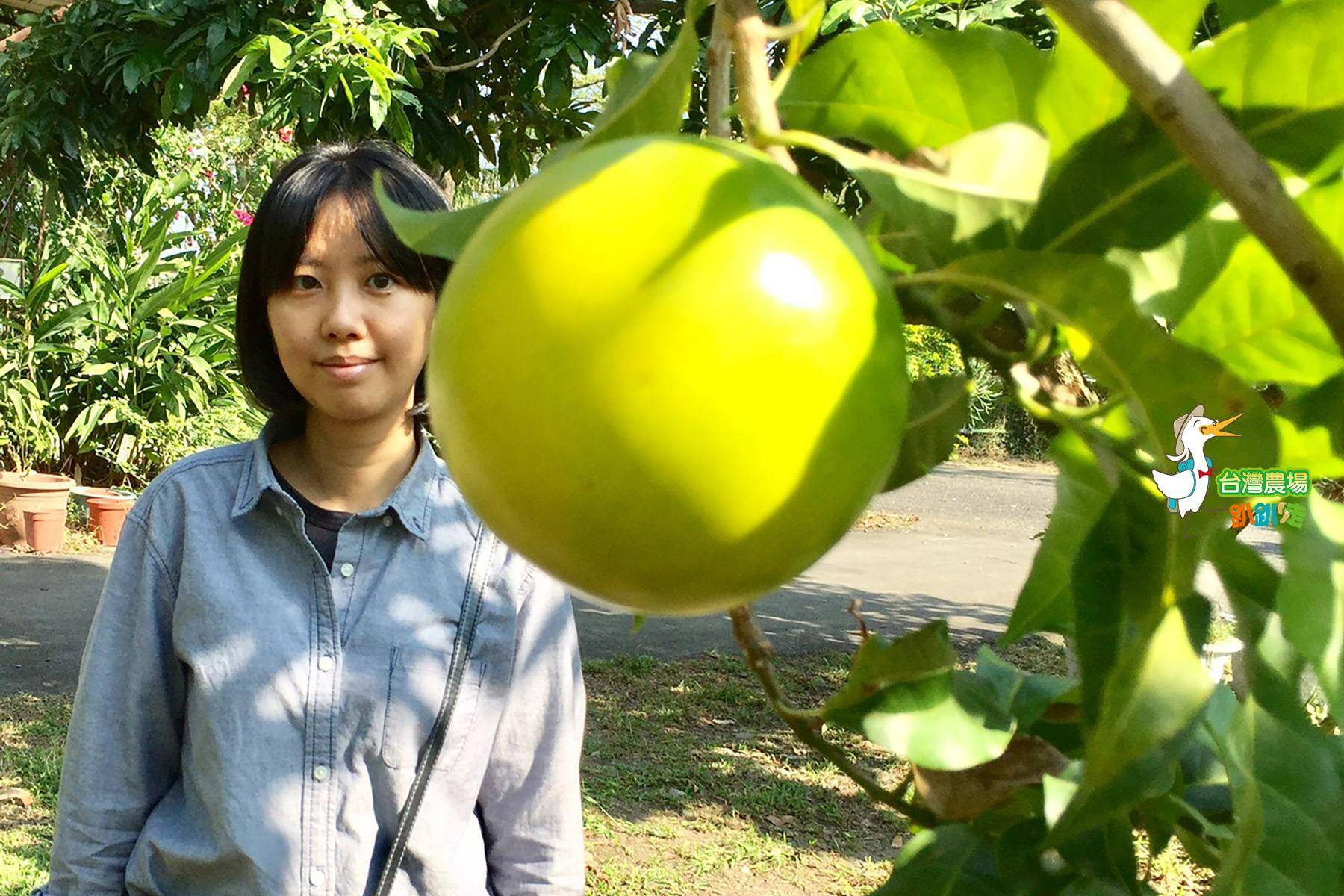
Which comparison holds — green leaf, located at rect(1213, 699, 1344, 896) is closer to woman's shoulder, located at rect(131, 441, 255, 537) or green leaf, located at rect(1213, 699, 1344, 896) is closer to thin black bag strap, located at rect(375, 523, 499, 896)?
thin black bag strap, located at rect(375, 523, 499, 896)

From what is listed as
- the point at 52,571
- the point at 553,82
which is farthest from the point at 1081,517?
the point at 52,571

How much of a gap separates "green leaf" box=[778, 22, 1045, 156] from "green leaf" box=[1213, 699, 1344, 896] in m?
0.16

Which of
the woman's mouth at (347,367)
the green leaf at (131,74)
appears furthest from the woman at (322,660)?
the green leaf at (131,74)

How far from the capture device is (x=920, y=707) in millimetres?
369

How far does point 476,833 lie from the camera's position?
134cm

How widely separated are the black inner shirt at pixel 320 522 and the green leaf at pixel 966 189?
1.11 m

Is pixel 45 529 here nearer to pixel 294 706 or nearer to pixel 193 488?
pixel 193 488

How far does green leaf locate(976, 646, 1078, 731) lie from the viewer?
433 mm

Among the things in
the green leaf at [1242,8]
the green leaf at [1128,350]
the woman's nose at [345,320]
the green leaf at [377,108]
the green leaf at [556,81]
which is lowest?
the woman's nose at [345,320]

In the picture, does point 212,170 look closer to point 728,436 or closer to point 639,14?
point 639,14

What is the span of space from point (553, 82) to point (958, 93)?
2.32 meters

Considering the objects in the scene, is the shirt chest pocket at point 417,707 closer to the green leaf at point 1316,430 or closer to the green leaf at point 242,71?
the green leaf at point 1316,430

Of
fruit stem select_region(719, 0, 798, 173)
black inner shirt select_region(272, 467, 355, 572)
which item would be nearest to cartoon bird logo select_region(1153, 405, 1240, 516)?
fruit stem select_region(719, 0, 798, 173)

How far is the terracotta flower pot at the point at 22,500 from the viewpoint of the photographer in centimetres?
508
